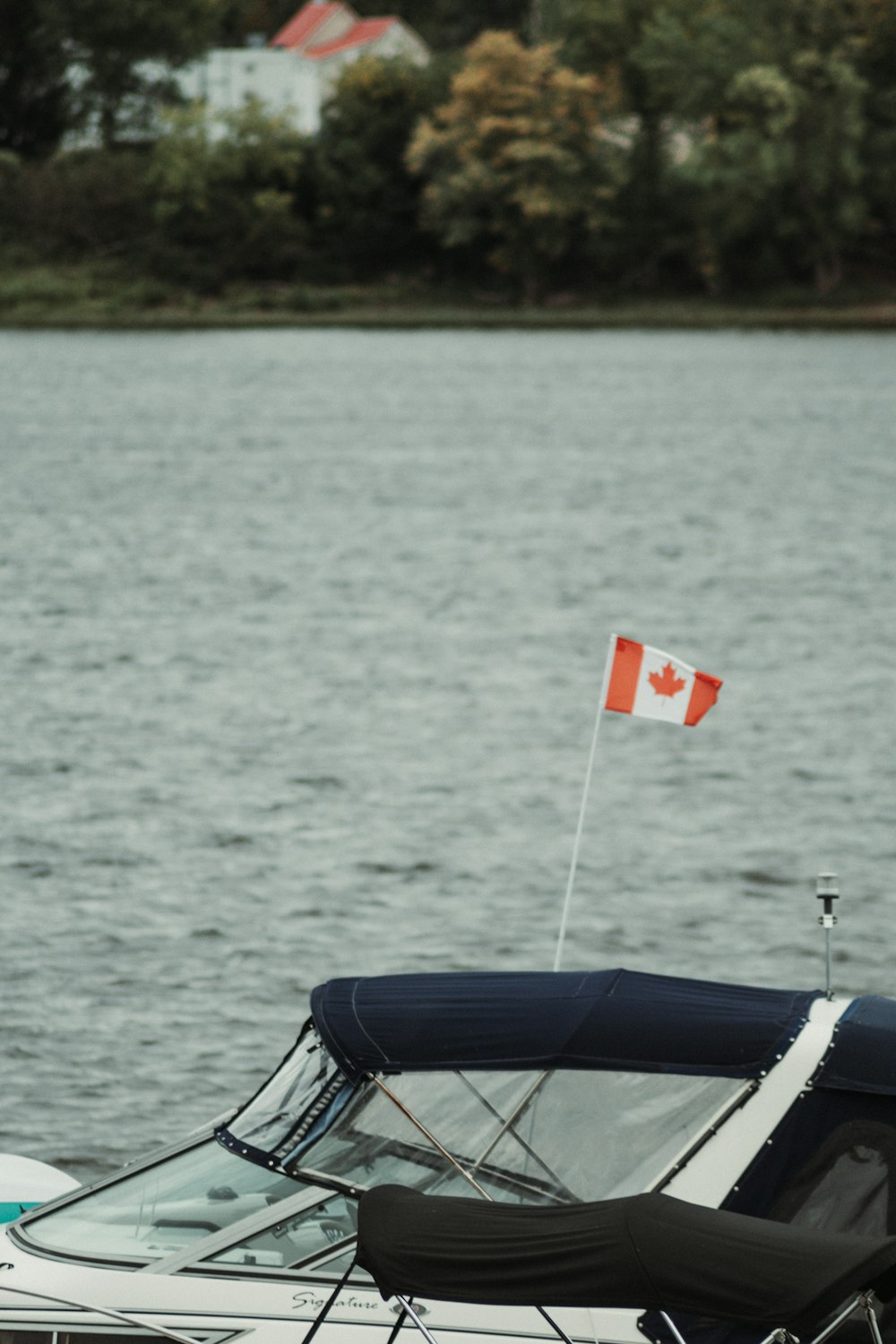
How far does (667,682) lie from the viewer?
12.9 meters

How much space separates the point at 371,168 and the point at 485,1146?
110708 mm

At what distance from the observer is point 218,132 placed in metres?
120

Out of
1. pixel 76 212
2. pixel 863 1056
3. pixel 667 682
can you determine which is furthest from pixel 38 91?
pixel 863 1056

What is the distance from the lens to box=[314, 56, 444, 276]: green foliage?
113 m

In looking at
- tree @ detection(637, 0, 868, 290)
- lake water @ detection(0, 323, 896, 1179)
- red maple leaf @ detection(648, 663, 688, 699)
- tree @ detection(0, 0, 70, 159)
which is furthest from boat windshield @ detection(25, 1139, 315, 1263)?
tree @ detection(0, 0, 70, 159)

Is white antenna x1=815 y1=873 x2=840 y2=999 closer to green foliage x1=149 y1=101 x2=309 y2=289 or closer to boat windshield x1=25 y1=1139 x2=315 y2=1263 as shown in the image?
boat windshield x1=25 y1=1139 x2=315 y2=1263

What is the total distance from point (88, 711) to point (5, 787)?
510 centimetres

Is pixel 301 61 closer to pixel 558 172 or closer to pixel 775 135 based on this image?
pixel 558 172

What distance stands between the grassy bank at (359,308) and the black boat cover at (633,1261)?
102 meters

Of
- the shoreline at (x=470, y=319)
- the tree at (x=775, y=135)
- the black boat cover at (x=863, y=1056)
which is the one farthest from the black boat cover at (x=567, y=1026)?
the shoreline at (x=470, y=319)

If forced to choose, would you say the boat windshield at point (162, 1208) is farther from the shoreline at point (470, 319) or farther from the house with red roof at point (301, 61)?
the house with red roof at point (301, 61)

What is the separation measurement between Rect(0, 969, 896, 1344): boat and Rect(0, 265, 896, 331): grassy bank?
3967 inches

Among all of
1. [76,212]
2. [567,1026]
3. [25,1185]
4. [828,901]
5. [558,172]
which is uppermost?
[558,172]

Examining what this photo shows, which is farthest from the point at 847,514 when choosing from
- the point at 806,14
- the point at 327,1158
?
the point at 806,14
